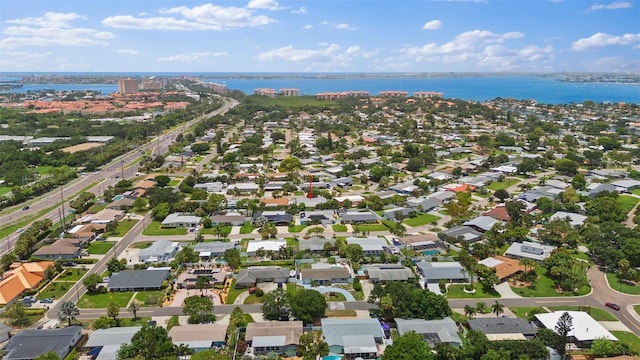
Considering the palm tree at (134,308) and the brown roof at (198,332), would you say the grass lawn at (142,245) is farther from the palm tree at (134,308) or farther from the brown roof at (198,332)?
the brown roof at (198,332)

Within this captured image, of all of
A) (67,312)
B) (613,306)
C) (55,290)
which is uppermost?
(67,312)

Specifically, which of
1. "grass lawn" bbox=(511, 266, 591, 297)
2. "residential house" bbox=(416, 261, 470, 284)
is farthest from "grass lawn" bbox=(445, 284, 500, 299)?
"grass lawn" bbox=(511, 266, 591, 297)

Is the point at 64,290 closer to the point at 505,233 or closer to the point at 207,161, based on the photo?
the point at 505,233

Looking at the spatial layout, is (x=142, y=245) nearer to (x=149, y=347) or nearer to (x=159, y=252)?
(x=159, y=252)

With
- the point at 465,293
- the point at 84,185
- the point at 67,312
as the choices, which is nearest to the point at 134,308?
the point at 67,312

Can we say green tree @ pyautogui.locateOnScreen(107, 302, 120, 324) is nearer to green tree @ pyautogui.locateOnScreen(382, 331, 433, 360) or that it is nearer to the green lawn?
green tree @ pyautogui.locateOnScreen(382, 331, 433, 360)

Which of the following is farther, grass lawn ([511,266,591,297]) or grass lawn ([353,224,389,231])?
grass lawn ([353,224,389,231])

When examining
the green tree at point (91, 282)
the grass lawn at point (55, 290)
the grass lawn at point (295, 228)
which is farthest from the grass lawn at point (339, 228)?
the grass lawn at point (55, 290)

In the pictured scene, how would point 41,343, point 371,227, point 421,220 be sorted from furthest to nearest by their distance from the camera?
1. point 421,220
2. point 371,227
3. point 41,343
